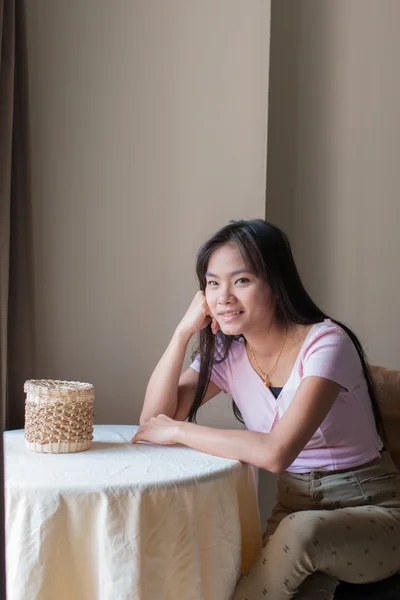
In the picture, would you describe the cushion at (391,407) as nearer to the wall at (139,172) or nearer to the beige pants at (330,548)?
the beige pants at (330,548)

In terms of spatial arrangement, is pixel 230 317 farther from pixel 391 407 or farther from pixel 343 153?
pixel 343 153

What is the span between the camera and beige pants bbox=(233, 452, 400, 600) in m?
1.60

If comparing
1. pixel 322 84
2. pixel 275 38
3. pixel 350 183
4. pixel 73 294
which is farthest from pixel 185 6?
pixel 73 294

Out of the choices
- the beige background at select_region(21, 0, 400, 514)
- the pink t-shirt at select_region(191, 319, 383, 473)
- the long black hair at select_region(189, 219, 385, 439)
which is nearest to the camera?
the pink t-shirt at select_region(191, 319, 383, 473)

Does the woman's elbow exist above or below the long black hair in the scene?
below

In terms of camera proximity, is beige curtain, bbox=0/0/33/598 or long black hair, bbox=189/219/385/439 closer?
long black hair, bbox=189/219/385/439

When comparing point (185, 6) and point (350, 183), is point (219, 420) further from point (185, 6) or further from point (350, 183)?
point (185, 6)

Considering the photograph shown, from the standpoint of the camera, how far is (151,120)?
260 cm

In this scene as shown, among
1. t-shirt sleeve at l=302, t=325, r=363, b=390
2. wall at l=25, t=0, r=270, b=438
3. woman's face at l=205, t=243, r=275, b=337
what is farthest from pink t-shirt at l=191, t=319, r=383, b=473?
wall at l=25, t=0, r=270, b=438

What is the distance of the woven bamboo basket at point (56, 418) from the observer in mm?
1749

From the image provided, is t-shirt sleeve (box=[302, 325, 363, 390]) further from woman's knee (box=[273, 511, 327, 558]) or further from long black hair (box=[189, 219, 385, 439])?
woman's knee (box=[273, 511, 327, 558])

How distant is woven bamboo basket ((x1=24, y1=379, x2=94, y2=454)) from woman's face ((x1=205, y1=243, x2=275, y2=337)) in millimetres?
429

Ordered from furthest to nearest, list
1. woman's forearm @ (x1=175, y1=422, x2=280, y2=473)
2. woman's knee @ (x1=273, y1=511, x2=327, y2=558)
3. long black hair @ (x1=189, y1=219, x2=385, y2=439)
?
long black hair @ (x1=189, y1=219, x2=385, y2=439) < woman's forearm @ (x1=175, y1=422, x2=280, y2=473) < woman's knee @ (x1=273, y1=511, x2=327, y2=558)

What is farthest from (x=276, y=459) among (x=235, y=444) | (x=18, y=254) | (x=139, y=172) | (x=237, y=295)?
(x=139, y=172)
